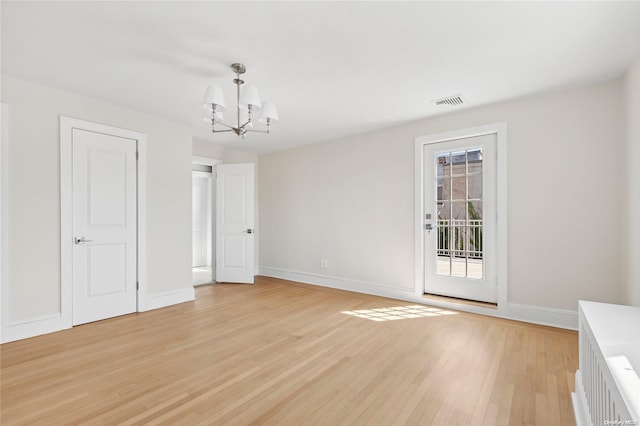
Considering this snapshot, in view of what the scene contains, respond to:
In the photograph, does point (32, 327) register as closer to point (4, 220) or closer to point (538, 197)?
point (4, 220)

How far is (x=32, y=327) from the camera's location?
297 cm

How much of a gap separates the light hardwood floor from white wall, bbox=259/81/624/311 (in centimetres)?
67

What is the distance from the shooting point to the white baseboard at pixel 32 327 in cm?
283

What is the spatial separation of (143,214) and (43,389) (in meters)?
2.17

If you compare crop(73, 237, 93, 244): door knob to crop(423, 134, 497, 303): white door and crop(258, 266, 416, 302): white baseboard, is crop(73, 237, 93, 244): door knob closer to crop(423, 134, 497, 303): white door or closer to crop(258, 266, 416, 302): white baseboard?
Answer: crop(258, 266, 416, 302): white baseboard

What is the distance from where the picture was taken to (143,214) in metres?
3.84

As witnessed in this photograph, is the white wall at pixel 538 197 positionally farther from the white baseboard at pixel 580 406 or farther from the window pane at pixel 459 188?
the white baseboard at pixel 580 406

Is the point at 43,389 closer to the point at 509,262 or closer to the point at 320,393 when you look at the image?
the point at 320,393

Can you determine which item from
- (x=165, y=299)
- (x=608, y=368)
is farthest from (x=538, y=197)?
(x=165, y=299)

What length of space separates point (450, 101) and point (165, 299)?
438 cm

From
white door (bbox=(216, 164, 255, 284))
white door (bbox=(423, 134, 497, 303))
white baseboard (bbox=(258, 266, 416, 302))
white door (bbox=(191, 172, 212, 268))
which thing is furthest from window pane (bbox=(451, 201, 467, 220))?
white door (bbox=(191, 172, 212, 268))

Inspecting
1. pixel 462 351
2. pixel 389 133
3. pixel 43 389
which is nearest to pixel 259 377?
pixel 43 389

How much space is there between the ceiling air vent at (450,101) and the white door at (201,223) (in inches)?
221

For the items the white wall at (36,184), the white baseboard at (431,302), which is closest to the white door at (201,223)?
the white baseboard at (431,302)
